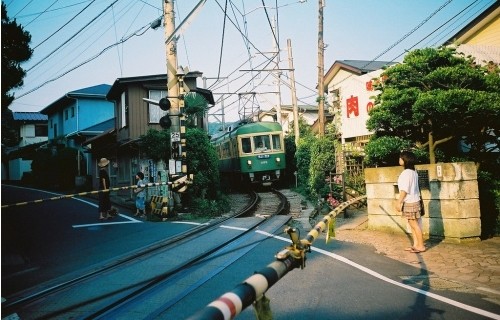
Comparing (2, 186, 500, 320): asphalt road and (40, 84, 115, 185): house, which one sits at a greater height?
(40, 84, 115, 185): house

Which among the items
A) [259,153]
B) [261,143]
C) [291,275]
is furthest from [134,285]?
[261,143]

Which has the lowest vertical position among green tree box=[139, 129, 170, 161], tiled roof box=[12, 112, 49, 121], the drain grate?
the drain grate

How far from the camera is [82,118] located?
87.0 ft

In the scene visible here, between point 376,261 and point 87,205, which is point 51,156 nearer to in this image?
point 87,205

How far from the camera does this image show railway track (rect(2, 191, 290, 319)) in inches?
149

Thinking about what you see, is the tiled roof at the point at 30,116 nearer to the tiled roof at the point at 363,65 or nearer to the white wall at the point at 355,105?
the tiled roof at the point at 363,65

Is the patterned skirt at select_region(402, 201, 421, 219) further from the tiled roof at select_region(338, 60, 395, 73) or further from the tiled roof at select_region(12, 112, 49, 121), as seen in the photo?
→ the tiled roof at select_region(12, 112, 49, 121)

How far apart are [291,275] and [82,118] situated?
26.2 metres

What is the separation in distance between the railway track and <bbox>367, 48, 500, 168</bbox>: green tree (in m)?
4.74

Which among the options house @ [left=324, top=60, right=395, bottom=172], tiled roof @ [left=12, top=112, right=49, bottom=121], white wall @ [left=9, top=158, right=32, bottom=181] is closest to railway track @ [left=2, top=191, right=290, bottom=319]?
house @ [left=324, top=60, right=395, bottom=172]

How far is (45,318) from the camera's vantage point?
3.63 m

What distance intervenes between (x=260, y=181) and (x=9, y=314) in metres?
15.1

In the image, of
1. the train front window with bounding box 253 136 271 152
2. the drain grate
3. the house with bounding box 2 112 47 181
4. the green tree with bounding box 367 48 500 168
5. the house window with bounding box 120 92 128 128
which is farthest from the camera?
the house with bounding box 2 112 47 181

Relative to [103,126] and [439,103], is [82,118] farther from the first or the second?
[439,103]
